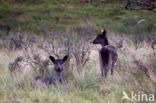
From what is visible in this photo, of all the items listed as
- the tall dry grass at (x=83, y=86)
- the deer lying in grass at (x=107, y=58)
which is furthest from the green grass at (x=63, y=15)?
the tall dry grass at (x=83, y=86)

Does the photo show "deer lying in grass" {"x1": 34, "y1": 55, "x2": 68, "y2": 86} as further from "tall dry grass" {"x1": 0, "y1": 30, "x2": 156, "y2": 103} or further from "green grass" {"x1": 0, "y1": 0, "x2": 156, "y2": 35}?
"green grass" {"x1": 0, "y1": 0, "x2": 156, "y2": 35}

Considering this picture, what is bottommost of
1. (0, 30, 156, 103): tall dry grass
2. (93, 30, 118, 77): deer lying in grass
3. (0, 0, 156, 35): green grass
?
(0, 0, 156, 35): green grass

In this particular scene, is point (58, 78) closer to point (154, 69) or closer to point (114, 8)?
point (154, 69)

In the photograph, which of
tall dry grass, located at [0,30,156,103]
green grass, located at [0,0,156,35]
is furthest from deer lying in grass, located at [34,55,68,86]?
green grass, located at [0,0,156,35]

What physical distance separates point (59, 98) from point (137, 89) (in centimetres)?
141

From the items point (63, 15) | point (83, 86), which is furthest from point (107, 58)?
point (63, 15)

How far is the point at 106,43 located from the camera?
9570mm

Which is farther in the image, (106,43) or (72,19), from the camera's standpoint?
(72,19)

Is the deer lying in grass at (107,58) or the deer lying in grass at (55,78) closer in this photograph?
the deer lying in grass at (55,78)

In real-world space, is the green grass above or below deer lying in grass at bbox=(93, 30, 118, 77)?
below

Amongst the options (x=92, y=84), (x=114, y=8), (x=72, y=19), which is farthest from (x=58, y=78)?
(x=114, y=8)

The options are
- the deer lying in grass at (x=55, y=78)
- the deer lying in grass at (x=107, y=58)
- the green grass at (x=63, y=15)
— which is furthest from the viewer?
the green grass at (x=63, y=15)

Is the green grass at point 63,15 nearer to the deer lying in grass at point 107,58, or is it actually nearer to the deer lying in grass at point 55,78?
the deer lying in grass at point 107,58

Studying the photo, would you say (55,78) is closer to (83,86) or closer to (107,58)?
(83,86)
